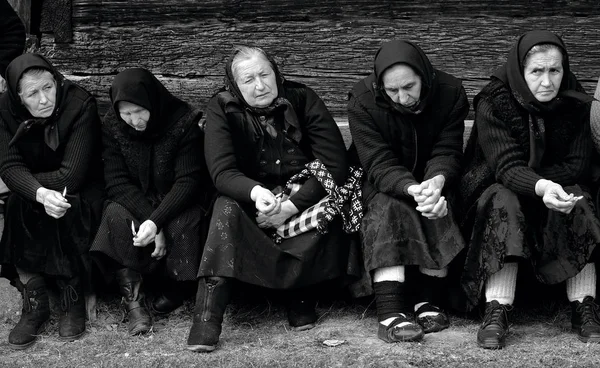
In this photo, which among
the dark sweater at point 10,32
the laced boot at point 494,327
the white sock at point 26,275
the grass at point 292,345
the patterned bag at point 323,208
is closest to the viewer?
the grass at point 292,345

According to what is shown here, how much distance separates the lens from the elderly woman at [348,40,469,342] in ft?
16.5

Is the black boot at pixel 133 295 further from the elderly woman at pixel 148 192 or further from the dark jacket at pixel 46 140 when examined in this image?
the dark jacket at pixel 46 140

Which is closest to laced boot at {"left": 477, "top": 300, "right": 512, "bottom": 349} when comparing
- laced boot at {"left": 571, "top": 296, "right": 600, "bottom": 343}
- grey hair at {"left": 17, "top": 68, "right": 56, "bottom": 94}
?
laced boot at {"left": 571, "top": 296, "right": 600, "bottom": 343}

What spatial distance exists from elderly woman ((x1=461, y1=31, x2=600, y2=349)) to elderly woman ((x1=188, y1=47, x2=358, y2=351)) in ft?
2.51

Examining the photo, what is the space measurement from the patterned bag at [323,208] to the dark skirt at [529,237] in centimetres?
66

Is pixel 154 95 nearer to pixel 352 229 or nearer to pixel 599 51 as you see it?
pixel 352 229

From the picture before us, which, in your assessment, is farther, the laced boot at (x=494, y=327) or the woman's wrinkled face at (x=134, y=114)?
the woman's wrinkled face at (x=134, y=114)

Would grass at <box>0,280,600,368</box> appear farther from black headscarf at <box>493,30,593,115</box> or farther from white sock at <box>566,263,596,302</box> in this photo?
black headscarf at <box>493,30,593,115</box>

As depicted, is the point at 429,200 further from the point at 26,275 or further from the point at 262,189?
the point at 26,275

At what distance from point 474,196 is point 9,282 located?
2749 mm

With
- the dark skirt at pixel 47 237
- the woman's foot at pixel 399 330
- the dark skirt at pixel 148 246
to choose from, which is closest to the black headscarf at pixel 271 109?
the dark skirt at pixel 148 246

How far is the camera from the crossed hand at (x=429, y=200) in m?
4.88

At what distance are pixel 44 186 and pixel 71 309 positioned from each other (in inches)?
27.3

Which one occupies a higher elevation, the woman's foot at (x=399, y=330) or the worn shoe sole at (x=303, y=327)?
the woman's foot at (x=399, y=330)
